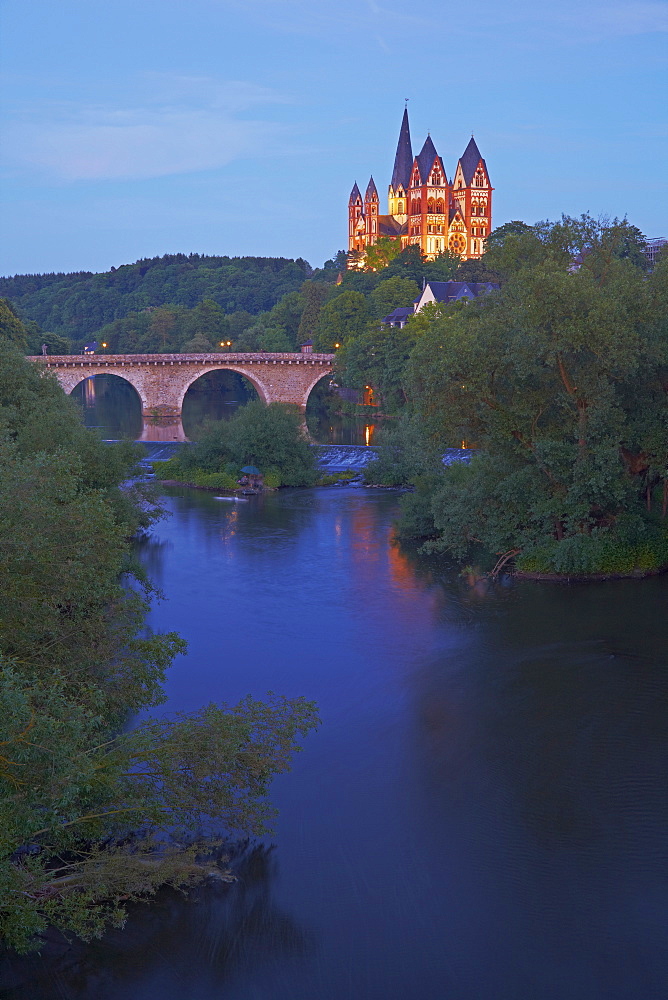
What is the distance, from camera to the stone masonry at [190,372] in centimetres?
5935

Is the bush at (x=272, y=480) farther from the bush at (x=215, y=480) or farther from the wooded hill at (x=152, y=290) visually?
the wooded hill at (x=152, y=290)

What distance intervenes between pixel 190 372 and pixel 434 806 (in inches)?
2009

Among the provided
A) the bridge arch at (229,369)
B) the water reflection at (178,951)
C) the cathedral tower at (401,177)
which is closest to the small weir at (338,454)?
the bridge arch at (229,369)

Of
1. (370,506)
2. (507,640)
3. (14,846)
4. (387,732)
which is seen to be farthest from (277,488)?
(14,846)

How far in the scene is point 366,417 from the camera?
5691cm

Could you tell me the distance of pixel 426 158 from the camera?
10375 centimetres

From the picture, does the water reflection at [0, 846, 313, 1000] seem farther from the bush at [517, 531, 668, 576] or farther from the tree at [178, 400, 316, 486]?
the tree at [178, 400, 316, 486]

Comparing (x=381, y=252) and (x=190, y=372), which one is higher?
(x=381, y=252)

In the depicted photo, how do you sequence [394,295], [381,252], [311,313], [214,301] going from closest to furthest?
1. [394,295]
2. [311,313]
3. [381,252]
4. [214,301]

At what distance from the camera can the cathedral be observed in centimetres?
10356

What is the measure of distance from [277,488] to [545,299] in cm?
1568

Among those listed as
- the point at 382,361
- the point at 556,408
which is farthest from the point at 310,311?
the point at 556,408

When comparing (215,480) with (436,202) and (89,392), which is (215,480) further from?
(436,202)

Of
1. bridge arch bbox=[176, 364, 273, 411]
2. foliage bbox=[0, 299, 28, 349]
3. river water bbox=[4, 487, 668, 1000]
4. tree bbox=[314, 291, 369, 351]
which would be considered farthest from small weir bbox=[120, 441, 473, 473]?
tree bbox=[314, 291, 369, 351]
